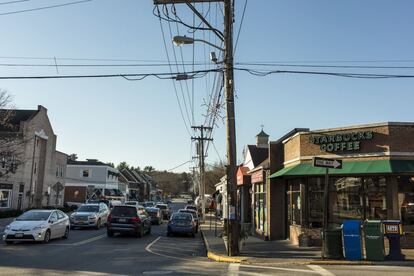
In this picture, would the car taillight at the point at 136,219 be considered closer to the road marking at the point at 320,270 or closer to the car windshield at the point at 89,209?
the car windshield at the point at 89,209

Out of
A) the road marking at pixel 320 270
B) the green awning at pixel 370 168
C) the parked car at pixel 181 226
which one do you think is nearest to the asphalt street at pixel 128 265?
the road marking at pixel 320 270

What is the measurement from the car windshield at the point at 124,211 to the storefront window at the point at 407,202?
13715 mm

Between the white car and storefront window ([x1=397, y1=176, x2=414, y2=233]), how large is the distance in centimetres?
1413

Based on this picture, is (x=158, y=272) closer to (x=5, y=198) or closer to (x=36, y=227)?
(x=36, y=227)

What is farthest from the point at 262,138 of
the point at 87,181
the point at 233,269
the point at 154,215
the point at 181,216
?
the point at 87,181

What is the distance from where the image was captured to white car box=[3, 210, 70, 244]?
20109 millimetres

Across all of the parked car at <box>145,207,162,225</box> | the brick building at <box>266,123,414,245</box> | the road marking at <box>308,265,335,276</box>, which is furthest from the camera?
the parked car at <box>145,207,162,225</box>

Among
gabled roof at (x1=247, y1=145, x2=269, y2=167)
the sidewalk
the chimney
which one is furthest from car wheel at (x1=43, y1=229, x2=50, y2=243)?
the chimney

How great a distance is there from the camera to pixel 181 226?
29.0 metres

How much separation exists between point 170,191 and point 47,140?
447ft

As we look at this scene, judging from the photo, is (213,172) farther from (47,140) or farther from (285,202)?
(285,202)

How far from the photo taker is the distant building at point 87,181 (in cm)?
8188

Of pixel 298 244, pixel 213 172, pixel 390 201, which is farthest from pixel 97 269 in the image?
pixel 213 172

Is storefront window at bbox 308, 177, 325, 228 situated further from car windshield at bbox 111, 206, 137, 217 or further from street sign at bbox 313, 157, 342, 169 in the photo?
car windshield at bbox 111, 206, 137, 217
